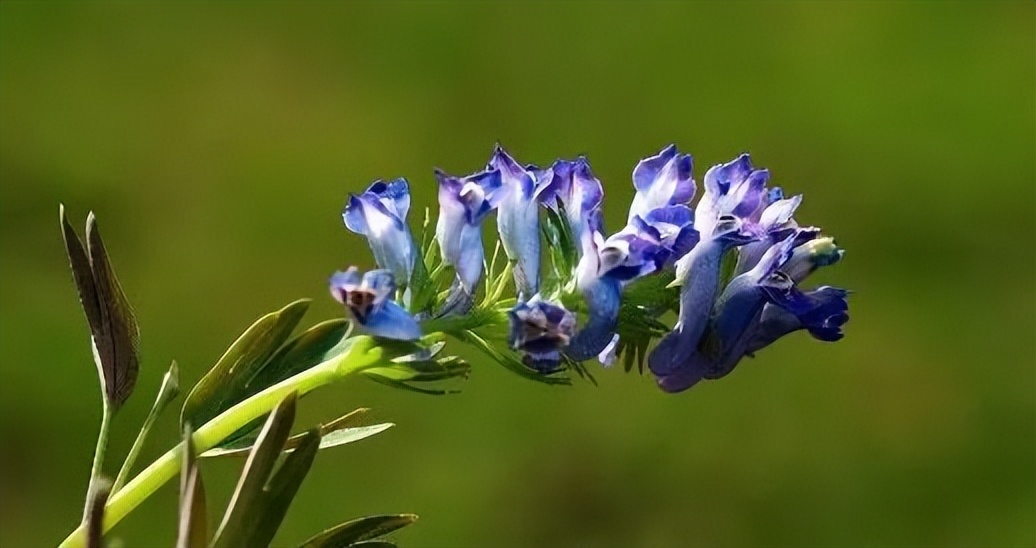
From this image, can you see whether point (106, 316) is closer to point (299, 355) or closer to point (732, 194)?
point (299, 355)

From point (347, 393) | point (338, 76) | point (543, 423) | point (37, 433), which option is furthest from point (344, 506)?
point (338, 76)

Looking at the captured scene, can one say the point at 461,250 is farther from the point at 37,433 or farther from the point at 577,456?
the point at 37,433

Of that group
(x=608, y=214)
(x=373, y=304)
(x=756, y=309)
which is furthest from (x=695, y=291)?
(x=608, y=214)

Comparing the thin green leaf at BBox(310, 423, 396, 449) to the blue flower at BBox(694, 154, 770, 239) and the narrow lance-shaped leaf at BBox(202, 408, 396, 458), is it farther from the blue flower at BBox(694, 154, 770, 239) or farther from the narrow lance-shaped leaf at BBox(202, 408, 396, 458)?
the blue flower at BBox(694, 154, 770, 239)

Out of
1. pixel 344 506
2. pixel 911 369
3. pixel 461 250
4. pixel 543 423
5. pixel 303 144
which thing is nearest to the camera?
pixel 461 250

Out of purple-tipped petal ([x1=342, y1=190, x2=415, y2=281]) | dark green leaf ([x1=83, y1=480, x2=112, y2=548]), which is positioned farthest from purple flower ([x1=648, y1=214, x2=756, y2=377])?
dark green leaf ([x1=83, y1=480, x2=112, y2=548])

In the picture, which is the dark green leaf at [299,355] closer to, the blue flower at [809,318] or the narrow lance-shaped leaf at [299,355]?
the narrow lance-shaped leaf at [299,355]

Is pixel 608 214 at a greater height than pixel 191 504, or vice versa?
pixel 608 214
